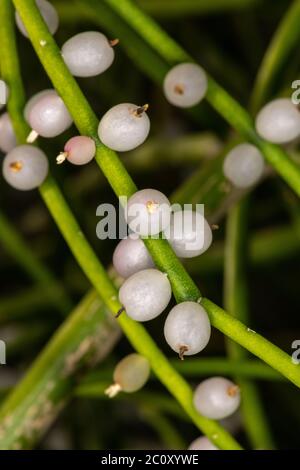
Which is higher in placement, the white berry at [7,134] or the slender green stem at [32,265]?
the slender green stem at [32,265]

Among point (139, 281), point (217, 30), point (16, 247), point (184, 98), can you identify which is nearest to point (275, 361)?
point (139, 281)

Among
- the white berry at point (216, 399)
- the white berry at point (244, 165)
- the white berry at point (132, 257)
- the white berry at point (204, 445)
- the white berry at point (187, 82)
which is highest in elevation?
the white berry at point (187, 82)

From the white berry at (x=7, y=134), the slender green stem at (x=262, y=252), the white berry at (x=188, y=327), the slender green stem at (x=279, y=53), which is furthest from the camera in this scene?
the slender green stem at (x=262, y=252)

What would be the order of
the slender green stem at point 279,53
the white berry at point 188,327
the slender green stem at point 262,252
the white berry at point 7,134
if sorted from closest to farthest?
the white berry at point 188,327 → the white berry at point 7,134 → the slender green stem at point 279,53 → the slender green stem at point 262,252

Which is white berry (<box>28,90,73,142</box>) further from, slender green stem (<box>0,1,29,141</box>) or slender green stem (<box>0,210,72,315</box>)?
slender green stem (<box>0,210,72,315</box>)

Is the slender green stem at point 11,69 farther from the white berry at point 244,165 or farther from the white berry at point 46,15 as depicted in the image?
the white berry at point 244,165

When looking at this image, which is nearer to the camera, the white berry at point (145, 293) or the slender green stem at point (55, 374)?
the white berry at point (145, 293)

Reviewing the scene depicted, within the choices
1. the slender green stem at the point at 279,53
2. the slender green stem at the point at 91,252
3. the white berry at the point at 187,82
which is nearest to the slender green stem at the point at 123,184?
the slender green stem at the point at 91,252

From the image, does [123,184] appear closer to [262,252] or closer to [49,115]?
[49,115]
